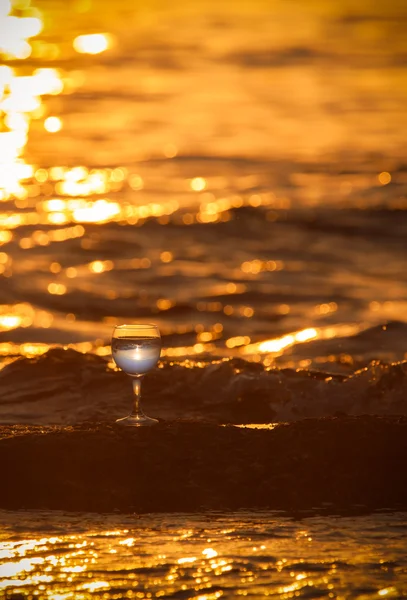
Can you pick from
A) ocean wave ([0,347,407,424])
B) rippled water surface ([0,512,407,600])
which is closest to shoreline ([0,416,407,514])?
rippled water surface ([0,512,407,600])

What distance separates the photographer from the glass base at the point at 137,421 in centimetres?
634

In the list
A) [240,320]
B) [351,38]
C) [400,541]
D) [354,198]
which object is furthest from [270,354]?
A: [351,38]

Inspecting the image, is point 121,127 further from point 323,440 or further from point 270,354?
point 323,440

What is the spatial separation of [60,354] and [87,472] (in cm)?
327

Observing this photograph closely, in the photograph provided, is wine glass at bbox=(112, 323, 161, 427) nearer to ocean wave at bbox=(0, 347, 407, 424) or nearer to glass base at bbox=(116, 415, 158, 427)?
glass base at bbox=(116, 415, 158, 427)

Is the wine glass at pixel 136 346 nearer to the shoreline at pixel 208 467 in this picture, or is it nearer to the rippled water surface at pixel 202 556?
the shoreline at pixel 208 467

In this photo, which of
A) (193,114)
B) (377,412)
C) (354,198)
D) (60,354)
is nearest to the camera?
(377,412)

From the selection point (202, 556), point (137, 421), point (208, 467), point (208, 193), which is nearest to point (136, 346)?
point (137, 421)

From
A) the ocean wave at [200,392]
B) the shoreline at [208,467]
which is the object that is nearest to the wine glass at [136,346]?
the shoreline at [208,467]

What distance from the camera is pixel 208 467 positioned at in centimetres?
571

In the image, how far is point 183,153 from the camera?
3528 centimetres

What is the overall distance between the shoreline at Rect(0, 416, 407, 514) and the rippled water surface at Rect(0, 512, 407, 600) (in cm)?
20

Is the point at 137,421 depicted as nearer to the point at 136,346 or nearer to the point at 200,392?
the point at 136,346

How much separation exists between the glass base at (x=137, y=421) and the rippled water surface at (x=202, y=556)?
1133 millimetres
